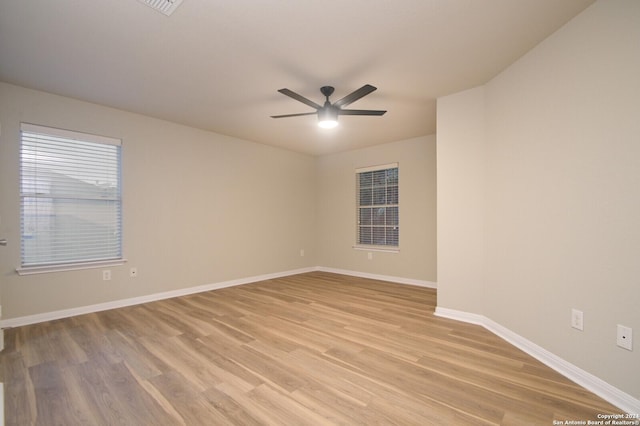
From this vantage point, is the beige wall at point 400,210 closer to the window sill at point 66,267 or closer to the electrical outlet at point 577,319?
the electrical outlet at point 577,319

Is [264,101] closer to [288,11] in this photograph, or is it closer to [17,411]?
[288,11]

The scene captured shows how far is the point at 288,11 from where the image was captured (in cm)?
192

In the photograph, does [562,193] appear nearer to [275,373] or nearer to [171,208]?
[275,373]

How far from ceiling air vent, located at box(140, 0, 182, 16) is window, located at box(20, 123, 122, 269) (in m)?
2.34

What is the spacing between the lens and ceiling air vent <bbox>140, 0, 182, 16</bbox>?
1.83 m

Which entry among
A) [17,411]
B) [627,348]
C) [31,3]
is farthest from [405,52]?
[17,411]

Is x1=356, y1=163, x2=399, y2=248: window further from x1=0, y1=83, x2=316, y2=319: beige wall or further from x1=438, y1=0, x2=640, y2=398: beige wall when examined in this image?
x1=438, y1=0, x2=640, y2=398: beige wall

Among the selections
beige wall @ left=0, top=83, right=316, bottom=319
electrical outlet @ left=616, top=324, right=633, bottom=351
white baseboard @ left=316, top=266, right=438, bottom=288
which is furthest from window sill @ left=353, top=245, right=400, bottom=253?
electrical outlet @ left=616, top=324, right=633, bottom=351

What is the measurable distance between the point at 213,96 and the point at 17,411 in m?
3.01

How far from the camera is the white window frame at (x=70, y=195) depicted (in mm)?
3062

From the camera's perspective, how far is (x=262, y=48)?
2.33 meters

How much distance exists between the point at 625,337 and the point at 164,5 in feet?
11.6

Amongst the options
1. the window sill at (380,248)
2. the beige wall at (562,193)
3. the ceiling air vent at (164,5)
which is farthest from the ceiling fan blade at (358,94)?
the window sill at (380,248)

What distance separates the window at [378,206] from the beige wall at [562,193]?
215 centimetres
